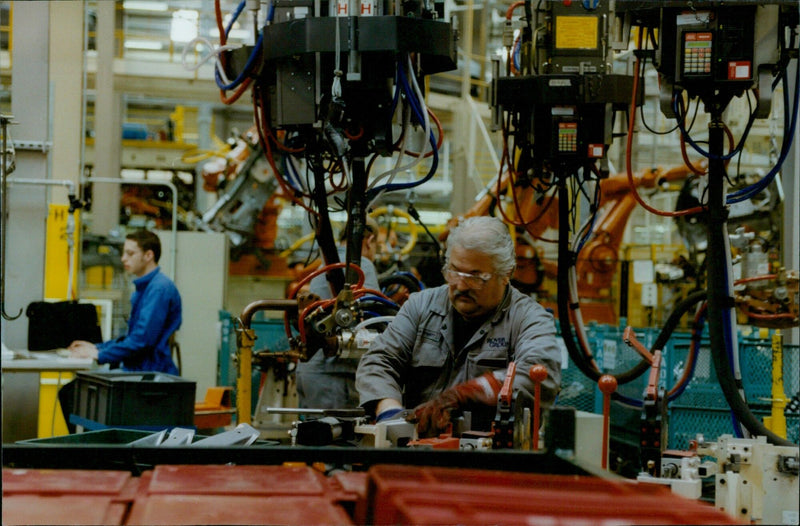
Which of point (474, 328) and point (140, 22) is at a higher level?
point (140, 22)

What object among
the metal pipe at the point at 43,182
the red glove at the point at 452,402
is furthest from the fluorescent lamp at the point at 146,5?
the red glove at the point at 452,402

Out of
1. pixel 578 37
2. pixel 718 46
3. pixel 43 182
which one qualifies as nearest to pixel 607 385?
pixel 718 46

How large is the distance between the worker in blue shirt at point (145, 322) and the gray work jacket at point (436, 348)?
2.38 meters

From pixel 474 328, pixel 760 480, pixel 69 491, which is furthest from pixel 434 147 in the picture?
pixel 69 491

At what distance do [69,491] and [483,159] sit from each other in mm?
11605

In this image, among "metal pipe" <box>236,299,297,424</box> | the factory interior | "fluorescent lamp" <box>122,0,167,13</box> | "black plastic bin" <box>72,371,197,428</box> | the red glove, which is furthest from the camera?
"fluorescent lamp" <box>122,0,167,13</box>

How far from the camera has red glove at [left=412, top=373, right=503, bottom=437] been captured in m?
2.60

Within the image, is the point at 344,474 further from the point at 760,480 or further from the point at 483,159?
the point at 483,159

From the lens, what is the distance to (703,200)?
3617 mm

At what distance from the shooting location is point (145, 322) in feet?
16.9

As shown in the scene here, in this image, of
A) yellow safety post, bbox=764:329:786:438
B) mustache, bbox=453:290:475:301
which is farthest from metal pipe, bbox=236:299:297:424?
yellow safety post, bbox=764:329:786:438

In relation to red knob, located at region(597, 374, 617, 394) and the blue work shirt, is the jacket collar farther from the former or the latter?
red knob, located at region(597, 374, 617, 394)

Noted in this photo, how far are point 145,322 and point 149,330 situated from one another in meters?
0.05

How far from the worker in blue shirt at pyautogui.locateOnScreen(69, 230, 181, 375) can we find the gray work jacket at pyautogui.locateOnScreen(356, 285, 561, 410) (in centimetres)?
238
